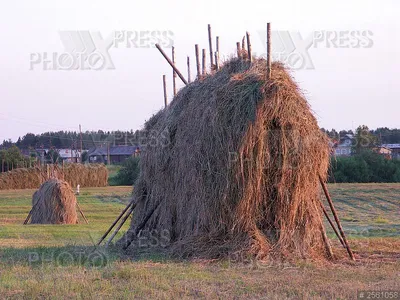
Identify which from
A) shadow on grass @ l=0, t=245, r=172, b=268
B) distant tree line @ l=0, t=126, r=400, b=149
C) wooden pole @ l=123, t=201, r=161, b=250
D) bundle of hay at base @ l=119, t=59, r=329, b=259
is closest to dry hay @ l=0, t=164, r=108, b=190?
distant tree line @ l=0, t=126, r=400, b=149

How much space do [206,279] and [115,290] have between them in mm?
1744

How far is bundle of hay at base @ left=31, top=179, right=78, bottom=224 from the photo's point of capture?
101 ft

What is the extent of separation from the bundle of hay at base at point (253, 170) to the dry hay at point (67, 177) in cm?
4476

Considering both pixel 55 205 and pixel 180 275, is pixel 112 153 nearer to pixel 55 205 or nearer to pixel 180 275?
pixel 55 205

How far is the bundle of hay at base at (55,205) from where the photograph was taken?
30.7 meters

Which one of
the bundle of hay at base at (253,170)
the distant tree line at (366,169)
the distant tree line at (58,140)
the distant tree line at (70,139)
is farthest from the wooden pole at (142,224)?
the distant tree line at (58,140)

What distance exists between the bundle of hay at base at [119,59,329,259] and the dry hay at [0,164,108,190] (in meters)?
44.8

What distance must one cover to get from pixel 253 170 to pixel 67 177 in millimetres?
50037

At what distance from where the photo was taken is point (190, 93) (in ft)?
52.3

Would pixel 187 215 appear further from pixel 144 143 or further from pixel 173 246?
pixel 144 143

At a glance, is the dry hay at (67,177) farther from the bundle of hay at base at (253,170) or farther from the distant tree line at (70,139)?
the bundle of hay at base at (253,170)

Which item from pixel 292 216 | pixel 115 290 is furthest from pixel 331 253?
pixel 115 290

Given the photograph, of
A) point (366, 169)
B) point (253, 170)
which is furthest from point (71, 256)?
point (366, 169)

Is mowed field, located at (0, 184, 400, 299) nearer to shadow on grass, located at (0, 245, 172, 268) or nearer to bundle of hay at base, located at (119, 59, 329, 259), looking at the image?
shadow on grass, located at (0, 245, 172, 268)
